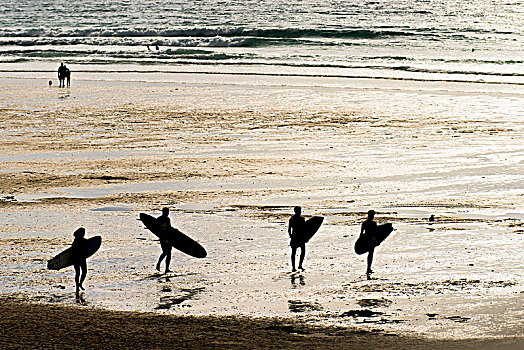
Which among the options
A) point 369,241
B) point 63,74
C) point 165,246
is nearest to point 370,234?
point 369,241

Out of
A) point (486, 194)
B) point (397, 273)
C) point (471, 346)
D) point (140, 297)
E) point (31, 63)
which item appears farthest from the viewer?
point (31, 63)

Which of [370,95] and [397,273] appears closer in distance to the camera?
[397,273]

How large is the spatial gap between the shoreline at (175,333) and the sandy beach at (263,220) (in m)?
0.03

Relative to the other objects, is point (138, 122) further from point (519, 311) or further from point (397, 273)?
point (519, 311)

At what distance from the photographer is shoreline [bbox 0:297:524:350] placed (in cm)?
1020

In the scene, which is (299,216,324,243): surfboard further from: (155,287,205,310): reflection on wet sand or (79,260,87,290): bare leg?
(79,260,87,290): bare leg

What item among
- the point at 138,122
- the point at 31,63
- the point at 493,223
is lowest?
the point at 493,223

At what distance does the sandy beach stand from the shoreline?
0.11 ft

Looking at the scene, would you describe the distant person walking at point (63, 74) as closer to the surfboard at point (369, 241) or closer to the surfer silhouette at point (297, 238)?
the surfer silhouette at point (297, 238)

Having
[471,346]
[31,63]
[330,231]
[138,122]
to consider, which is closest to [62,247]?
[330,231]

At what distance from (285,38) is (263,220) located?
56441 millimetres

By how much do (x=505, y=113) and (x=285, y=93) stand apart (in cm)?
1032

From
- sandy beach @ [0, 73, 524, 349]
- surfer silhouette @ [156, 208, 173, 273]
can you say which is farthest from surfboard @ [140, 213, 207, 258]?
sandy beach @ [0, 73, 524, 349]

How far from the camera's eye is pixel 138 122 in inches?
1119
